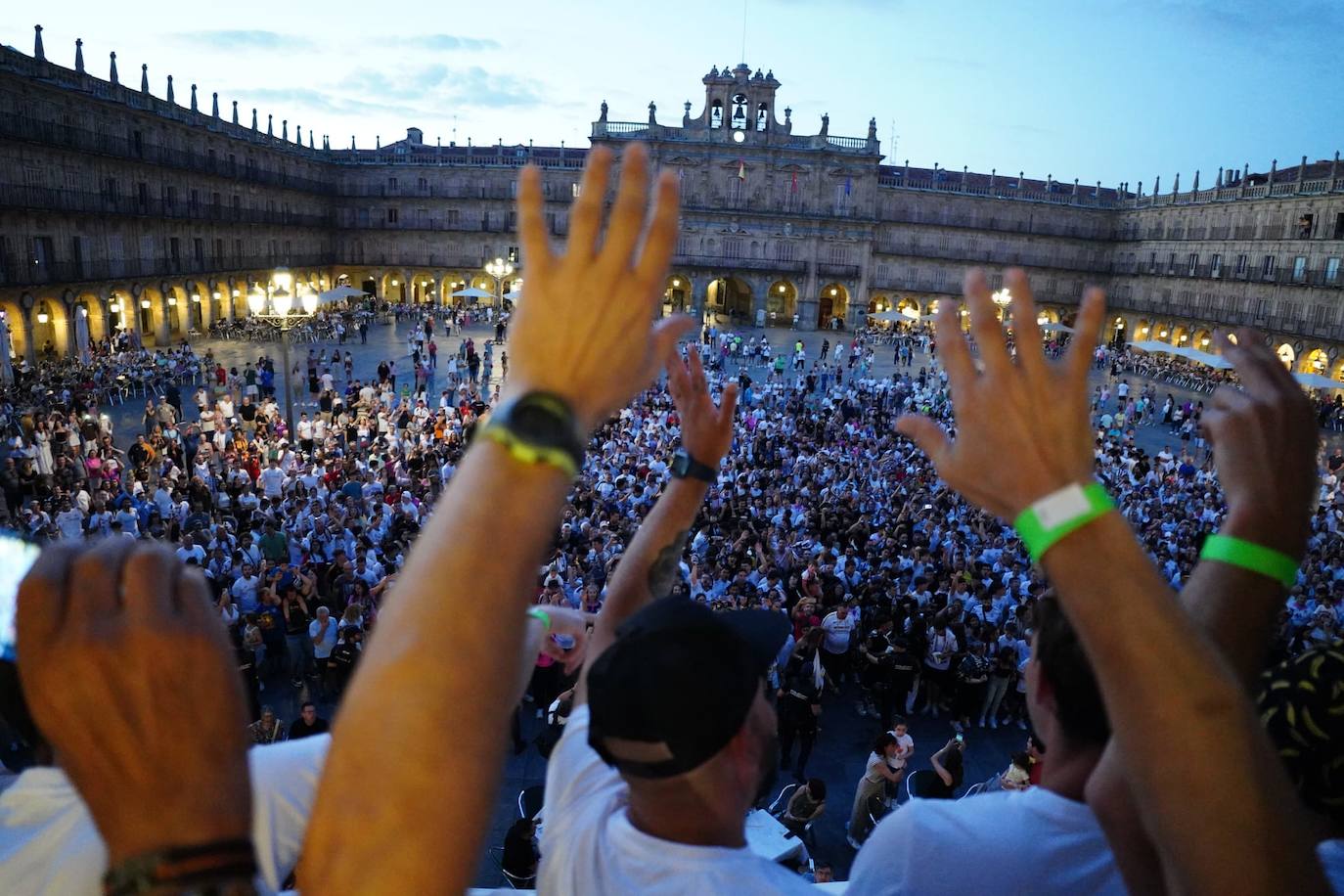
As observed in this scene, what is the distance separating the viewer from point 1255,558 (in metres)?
1.32

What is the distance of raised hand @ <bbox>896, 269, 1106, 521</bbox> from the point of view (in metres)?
1.07

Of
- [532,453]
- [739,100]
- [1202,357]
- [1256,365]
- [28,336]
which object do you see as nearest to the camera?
[532,453]

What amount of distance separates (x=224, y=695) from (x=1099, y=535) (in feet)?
3.48

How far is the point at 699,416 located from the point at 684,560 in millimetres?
8028

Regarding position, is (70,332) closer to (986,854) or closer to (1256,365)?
(986,854)

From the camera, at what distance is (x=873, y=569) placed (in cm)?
1051

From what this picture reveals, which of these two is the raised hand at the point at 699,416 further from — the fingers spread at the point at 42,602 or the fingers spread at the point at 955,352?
the fingers spread at the point at 42,602

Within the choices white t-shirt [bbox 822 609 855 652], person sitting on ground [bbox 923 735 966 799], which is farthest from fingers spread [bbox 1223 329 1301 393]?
white t-shirt [bbox 822 609 855 652]

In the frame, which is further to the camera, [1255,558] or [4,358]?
[4,358]

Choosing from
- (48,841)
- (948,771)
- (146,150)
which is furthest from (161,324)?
(48,841)

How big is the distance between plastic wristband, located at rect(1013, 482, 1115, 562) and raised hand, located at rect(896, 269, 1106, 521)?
0.01m

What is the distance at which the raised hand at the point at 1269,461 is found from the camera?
1.32 m

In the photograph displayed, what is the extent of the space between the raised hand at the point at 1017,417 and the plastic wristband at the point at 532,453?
477 mm

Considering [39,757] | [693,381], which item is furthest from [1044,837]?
[39,757]
